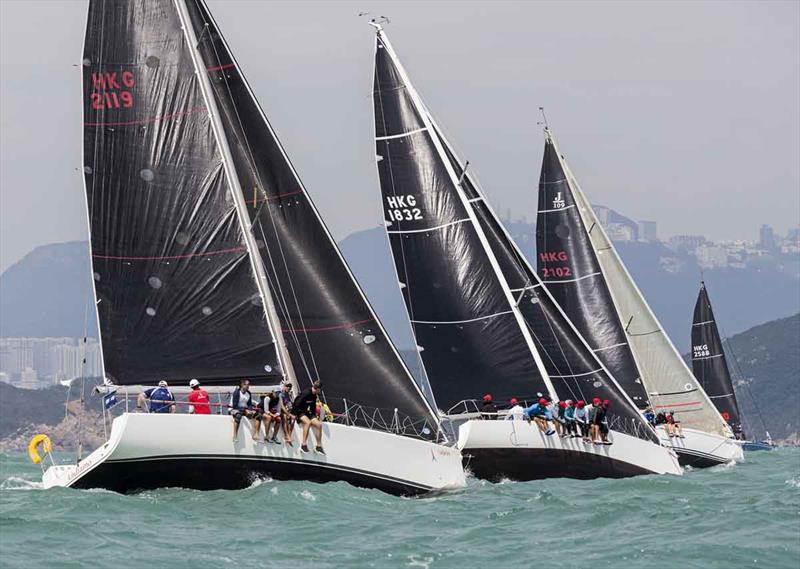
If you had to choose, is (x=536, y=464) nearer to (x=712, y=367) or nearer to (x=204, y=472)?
(x=204, y=472)

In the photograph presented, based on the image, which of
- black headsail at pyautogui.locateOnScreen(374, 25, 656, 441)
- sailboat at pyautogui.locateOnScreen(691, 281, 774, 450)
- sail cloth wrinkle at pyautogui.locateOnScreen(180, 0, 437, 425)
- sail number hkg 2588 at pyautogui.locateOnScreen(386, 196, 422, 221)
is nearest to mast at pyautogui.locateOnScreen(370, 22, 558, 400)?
black headsail at pyautogui.locateOnScreen(374, 25, 656, 441)

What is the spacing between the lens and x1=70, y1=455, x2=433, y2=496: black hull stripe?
2561 cm

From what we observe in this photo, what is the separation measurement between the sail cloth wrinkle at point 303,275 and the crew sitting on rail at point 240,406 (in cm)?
282

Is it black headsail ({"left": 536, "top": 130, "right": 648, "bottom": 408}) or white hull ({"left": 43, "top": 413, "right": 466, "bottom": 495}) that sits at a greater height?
black headsail ({"left": 536, "top": 130, "right": 648, "bottom": 408})

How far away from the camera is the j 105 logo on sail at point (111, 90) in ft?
91.7

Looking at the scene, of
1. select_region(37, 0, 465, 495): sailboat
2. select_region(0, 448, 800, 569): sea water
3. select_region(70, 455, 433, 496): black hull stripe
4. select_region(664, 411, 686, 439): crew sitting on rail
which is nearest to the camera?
select_region(0, 448, 800, 569): sea water

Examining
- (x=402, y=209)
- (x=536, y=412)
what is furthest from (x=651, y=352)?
(x=536, y=412)

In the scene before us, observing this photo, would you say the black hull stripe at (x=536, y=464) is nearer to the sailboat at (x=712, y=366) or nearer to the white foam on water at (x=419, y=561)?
the white foam on water at (x=419, y=561)

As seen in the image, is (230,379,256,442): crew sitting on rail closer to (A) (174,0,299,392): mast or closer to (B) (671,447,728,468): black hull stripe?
(A) (174,0,299,392): mast

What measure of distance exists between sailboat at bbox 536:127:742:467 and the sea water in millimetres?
16151

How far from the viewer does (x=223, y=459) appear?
25984 mm

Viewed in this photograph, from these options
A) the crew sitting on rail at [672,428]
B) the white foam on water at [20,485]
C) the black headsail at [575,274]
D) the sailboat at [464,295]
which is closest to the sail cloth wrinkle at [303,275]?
the sailboat at [464,295]

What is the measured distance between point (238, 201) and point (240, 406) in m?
4.13

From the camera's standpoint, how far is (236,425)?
2595 cm
